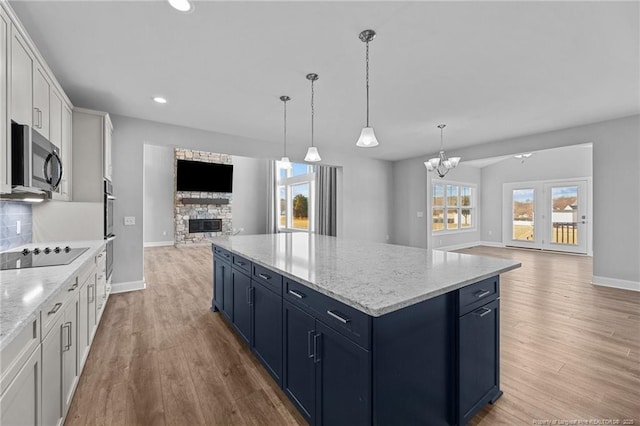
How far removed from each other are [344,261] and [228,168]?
8.74m

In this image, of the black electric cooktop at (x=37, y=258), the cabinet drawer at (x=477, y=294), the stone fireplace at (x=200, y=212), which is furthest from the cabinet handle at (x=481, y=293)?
the stone fireplace at (x=200, y=212)

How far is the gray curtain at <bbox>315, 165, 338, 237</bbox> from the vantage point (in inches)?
280

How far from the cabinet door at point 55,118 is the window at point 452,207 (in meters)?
6.91

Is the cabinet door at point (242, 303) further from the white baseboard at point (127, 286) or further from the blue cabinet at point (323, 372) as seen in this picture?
the white baseboard at point (127, 286)

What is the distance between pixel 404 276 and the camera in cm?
149

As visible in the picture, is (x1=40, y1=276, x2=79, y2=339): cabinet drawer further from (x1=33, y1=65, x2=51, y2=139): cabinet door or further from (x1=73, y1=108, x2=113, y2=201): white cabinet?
(x1=73, y1=108, x2=113, y2=201): white cabinet

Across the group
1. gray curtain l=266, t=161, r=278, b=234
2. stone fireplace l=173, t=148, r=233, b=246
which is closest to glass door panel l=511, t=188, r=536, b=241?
gray curtain l=266, t=161, r=278, b=234

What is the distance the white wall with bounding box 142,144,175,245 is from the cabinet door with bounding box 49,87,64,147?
6973 mm

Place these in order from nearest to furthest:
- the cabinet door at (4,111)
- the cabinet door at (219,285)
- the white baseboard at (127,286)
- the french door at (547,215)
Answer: the cabinet door at (4,111)
the cabinet door at (219,285)
the white baseboard at (127,286)
the french door at (547,215)

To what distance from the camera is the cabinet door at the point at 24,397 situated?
89 cm

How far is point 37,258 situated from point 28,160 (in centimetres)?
66

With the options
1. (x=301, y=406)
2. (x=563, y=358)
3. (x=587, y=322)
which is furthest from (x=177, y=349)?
(x=587, y=322)

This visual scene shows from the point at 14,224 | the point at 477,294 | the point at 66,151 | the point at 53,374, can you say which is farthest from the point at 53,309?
the point at 66,151

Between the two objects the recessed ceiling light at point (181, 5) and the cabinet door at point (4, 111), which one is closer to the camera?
the cabinet door at point (4, 111)
